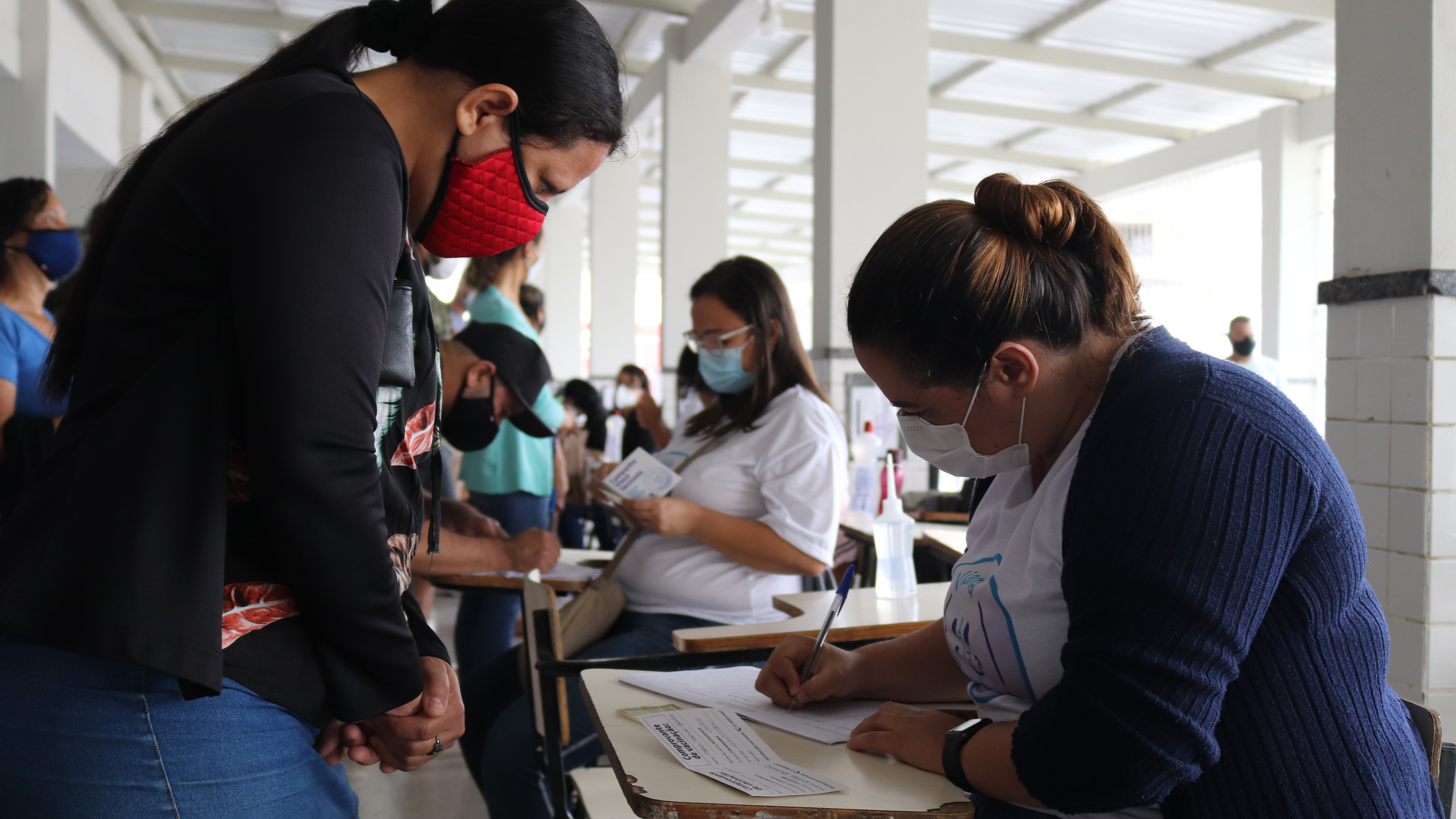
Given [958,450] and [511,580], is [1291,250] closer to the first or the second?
[511,580]

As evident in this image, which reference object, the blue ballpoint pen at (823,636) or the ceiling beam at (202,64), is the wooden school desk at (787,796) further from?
the ceiling beam at (202,64)

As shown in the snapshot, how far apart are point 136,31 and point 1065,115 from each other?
8386mm

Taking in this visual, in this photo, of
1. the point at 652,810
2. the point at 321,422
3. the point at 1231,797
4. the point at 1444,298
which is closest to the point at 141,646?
the point at 321,422

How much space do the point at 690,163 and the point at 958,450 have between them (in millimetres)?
6641

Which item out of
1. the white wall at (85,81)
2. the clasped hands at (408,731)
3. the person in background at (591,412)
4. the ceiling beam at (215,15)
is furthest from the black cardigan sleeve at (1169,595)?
the ceiling beam at (215,15)

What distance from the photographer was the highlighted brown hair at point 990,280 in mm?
1120

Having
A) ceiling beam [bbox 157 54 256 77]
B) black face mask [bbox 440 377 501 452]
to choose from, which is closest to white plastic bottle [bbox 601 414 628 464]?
black face mask [bbox 440 377 501 452]

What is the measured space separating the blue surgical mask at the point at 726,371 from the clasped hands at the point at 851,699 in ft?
3.62

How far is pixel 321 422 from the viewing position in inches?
33.7

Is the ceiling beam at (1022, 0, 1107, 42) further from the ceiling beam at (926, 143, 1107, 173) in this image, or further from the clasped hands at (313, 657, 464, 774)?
the clasped hands at (313, 657, 464, 774)

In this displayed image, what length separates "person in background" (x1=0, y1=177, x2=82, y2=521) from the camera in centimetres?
268

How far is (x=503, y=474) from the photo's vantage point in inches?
136

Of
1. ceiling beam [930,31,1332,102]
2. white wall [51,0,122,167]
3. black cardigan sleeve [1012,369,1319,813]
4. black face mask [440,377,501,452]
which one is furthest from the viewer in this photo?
ceiling beam [930,31,1332,102]

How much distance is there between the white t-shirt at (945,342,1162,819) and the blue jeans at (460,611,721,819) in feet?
2.78
